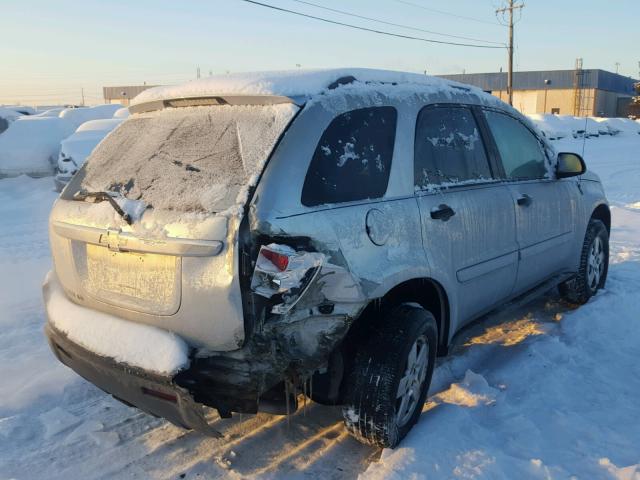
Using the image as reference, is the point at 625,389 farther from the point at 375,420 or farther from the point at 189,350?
the point at 189,350

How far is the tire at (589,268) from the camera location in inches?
196

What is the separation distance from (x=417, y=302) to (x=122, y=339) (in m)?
1.57

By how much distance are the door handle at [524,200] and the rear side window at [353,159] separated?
4.46 ft

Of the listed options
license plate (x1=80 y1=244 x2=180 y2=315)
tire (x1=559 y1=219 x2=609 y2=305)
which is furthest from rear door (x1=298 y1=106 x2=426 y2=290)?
tire (x1=559 y1=219 x2=609 y2=305)

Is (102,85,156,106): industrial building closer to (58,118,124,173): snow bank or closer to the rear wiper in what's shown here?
(58,118,124,173): snow bank

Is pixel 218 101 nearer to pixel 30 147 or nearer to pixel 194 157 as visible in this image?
pixel 194 157

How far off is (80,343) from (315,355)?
1113 mm

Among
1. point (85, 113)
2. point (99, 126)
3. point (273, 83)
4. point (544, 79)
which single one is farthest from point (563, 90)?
point (273, 83)

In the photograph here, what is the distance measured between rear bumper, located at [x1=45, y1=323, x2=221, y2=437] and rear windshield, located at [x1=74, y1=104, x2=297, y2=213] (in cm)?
72

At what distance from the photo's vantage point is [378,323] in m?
2.88

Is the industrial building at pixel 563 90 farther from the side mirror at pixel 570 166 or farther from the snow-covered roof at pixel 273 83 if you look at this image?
the snow-covered roof at pixel 273 83

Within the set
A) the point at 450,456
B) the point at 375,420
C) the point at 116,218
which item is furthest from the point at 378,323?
the point at 116,218

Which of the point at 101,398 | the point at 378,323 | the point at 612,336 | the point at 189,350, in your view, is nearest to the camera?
the point at 189,350

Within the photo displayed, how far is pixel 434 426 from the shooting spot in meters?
3.01
